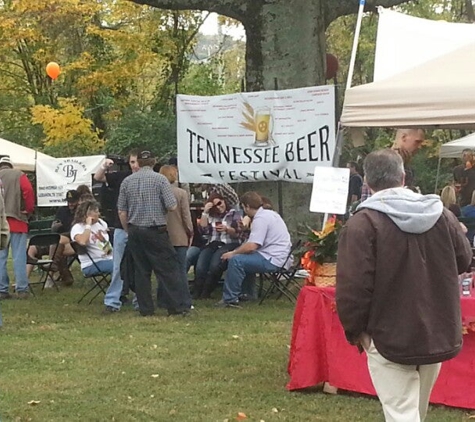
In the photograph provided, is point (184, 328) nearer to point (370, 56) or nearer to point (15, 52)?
Answer: point (370, 56)

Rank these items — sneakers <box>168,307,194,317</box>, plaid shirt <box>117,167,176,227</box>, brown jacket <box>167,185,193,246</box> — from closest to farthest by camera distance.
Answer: plaid shirt <box>117,167,176,227</box>, sneakers <box>168,307,194,317</box>, brown jacket <box>167,185,193,246</box>

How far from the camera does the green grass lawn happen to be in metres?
5.81

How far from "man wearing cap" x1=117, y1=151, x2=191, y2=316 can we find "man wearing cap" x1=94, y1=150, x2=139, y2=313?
350 mm

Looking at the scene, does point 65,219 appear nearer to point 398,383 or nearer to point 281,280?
point 281,280

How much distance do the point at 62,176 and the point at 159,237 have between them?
9.18 metres

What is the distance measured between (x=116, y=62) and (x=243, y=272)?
53.5ft

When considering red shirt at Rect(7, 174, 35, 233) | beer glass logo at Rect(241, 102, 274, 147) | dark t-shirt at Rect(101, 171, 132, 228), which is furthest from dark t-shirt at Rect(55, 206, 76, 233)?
beer glass logo at Rect(241, 102, 274, 147)

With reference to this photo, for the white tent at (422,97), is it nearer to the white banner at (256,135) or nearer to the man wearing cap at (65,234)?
the white banner at (256,135)

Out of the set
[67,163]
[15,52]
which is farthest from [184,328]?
[15,52]

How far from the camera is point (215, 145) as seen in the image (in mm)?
10844

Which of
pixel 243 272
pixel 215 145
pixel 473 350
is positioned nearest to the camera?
pixel 473 350

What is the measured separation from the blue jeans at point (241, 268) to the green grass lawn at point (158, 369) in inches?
11.0

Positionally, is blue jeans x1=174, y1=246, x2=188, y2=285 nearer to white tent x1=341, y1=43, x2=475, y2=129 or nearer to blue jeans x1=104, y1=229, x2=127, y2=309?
blue jeans x1=104, y1=229, x2=127, y2=309

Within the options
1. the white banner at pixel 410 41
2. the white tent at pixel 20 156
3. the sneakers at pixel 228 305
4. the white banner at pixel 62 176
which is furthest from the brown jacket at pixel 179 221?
the white banner at pixel 62 176
